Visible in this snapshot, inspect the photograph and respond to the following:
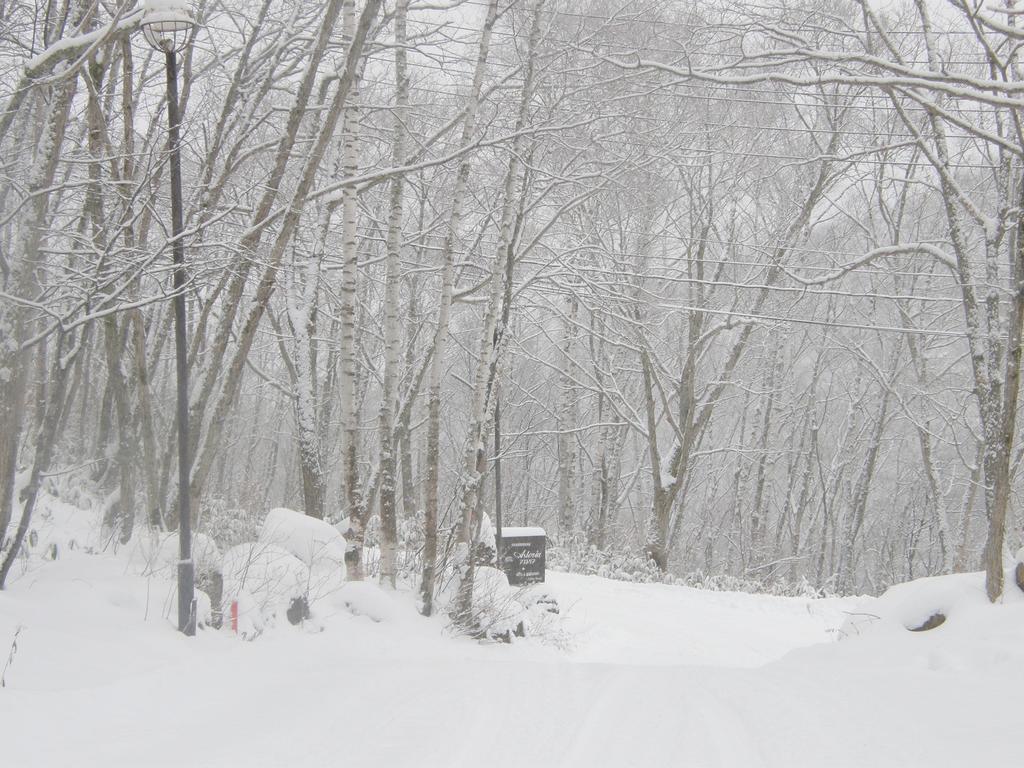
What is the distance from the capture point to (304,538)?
973 cm

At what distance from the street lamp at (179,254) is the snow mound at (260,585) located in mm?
525

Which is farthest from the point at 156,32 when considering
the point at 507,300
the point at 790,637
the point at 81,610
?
the point at 790,637

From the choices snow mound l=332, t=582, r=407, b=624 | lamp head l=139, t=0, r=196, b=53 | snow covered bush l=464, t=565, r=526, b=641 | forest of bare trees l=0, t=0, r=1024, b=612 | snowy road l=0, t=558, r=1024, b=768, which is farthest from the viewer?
snow covered bush l=464, t=565, r=526, b=641

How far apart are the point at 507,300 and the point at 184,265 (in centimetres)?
545

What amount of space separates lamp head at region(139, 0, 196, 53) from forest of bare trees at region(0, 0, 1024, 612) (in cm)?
31

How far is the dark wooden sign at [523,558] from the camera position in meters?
14.0

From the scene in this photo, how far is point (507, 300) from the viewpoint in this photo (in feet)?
36.8

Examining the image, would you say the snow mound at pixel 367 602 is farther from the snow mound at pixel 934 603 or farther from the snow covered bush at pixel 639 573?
the snow covered bush at pixel 639 573

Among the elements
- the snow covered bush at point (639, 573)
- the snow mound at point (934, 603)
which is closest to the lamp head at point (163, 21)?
the snow mound at point (934, 603)

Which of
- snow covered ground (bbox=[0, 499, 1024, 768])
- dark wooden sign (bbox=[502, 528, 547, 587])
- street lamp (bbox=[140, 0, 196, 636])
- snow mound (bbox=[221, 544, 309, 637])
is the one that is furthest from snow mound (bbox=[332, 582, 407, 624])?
dark wooden sign (bbox=[502, 528, 547, 587])

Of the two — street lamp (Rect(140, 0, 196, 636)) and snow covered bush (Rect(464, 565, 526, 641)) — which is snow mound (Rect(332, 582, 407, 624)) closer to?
snow covered bush (Rect(464, 565, 526, 641))

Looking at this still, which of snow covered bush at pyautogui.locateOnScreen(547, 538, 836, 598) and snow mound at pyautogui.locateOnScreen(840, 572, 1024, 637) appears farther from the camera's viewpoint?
snow covered bush at pyautogui.locateOnScreen(547, 538, 836, 598)

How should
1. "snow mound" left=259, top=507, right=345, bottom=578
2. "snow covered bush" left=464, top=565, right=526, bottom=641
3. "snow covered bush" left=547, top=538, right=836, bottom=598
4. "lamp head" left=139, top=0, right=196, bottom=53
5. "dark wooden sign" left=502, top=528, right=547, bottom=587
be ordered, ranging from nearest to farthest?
"lamp head" left=139, top=0, right=196, bottom=53 → "snow mound" left=259, top=507, right=345, bottom=578 → "snow covered bush" left=464, top=565, right=526, bottom=641 → "dark wooden sign" left=502, top=528, right=547, bottom=587 → "snow covered bush" left=547, top=538, right=836, bottom=598

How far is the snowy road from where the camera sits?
4504mm
